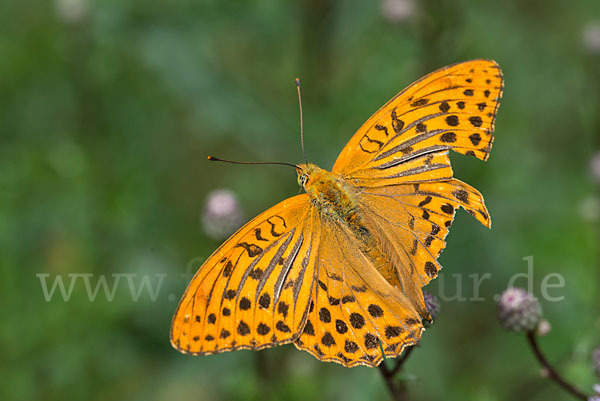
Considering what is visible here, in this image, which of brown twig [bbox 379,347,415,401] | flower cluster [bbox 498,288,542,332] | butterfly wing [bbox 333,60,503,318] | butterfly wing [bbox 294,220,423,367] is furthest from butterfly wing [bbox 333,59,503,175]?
brown twig [bbox 379,347,415,401]

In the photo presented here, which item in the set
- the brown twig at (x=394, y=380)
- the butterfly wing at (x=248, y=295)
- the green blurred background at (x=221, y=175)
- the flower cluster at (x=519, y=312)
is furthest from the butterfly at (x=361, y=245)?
the green blurred background at (x=221, y=175)

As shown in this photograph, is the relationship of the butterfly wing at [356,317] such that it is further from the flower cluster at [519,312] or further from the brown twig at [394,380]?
the flower cluster at [519,312]

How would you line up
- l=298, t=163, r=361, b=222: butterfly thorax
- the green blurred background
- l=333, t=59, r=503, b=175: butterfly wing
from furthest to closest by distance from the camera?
the green blurred background < l=298, t=163, r=361, b=222: butterfly thorax < l=333, t=59, r=503, b=175: butterfly wing

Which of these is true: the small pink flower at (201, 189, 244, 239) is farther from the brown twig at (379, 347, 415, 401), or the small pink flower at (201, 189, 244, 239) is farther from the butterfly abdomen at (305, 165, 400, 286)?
the brown twig at (379, 347, 415, 401)

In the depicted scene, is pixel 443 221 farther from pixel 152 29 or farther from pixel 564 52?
pixel 564 52

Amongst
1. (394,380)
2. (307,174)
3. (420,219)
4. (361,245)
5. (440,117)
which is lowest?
(394,380)

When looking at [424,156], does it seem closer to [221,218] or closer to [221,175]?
[221,218]

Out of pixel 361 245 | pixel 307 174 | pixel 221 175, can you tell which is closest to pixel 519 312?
pixel 361 245

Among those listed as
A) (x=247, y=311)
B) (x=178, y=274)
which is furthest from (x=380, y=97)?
(x=247, y=311)
